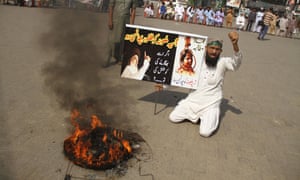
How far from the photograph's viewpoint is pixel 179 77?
16.2 ft

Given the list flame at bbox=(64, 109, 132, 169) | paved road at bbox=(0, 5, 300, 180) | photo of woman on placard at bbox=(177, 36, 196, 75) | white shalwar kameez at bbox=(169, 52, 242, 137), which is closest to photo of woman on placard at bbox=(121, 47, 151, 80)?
photo of woman on placard at bbox=(177, 36, 196, 75)

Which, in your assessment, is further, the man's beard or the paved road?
the man's beard

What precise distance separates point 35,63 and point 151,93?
3.01 metres

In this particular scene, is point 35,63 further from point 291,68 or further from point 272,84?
point 291,68

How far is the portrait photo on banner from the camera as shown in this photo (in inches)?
187

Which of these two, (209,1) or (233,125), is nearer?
(233,125)

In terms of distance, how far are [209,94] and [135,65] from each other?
1329mm

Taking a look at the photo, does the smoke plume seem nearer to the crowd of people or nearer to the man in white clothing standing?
the man in white clothing standing

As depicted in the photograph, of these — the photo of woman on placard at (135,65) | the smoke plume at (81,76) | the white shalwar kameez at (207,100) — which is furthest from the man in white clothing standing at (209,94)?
the smoke plume at (81,76)

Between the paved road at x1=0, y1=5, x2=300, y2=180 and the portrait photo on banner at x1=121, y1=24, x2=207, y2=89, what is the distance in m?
0.74

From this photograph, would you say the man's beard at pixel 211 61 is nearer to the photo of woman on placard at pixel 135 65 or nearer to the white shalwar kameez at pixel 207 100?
the white shalwar kameez at pixel 207 100

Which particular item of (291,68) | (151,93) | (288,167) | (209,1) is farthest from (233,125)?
(209,1)

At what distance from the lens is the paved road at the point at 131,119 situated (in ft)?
12.0

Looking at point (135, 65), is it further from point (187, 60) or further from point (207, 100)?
point (207, 100)
